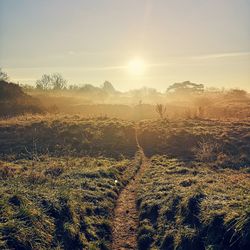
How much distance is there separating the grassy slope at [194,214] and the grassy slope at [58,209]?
5.52 ft

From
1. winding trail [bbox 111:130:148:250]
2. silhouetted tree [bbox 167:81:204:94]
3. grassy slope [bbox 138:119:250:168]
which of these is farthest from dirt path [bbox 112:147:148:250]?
silhouetted tree [bbox 167:81:204:94]

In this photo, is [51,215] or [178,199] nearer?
[51,215]

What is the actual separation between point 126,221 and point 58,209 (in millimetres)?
3282

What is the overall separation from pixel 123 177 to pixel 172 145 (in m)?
10.6

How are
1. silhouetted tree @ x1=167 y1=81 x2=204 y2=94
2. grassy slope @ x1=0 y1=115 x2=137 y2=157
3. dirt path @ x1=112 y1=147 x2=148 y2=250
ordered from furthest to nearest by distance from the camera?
silhouetted tree @ x1=167 y1=81 x2=204 y2=94
grassy slope @ x1=0 y1=115 x2=137 y2=157
dirt path @ x1=112 y1=147 x2=148 y2=250

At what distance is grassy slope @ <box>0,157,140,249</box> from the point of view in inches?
393

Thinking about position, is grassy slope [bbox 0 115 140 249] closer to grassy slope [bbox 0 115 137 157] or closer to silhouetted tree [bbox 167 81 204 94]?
grassy slope [bbox 0 115 137 157]

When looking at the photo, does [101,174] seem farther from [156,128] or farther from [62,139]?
[156,128]

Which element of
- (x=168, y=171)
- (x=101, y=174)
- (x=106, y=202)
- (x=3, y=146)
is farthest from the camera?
(x=3, y=146)

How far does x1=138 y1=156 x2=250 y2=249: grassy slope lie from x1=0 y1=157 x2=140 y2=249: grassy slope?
1683 millimetres

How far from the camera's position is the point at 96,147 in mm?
29188

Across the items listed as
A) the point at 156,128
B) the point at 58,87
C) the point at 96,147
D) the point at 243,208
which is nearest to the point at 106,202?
the point at 243,208

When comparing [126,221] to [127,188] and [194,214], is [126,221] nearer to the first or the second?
[194,214]

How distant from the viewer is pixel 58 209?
12.0 metres
